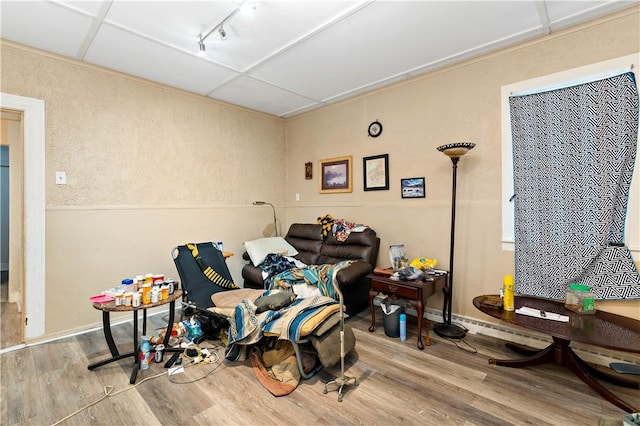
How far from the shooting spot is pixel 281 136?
16.0 feet

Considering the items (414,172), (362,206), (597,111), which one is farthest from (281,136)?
(597,111)

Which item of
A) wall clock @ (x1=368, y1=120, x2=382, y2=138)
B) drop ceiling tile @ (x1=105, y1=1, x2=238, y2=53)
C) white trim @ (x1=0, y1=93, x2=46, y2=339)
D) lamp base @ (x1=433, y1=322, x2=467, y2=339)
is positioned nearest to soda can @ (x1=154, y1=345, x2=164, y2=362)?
white trim @ (x1=0, y1=93, x2=46, y2=339)

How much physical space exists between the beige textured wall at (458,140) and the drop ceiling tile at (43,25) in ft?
9.41

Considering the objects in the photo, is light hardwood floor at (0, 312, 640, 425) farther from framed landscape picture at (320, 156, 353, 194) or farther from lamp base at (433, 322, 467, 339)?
framed landscape picture at (320, 156, 353, 194)

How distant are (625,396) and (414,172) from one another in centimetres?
241

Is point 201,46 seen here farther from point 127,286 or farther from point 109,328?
point 109,328

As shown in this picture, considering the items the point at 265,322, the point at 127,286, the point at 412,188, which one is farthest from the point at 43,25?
the point at 412,188

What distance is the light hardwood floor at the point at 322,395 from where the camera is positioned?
68.6 inches

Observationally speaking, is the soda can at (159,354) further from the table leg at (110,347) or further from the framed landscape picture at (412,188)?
the framed landscape picture at (412,188)

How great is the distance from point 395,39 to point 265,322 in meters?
2.62

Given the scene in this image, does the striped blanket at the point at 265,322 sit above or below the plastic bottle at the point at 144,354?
above

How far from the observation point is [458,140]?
305 centimetres

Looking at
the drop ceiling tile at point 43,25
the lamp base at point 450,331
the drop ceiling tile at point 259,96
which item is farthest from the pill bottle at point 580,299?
the drop ceiling tile at point 43,25

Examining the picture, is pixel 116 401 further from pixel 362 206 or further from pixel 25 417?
pixel 362 206
